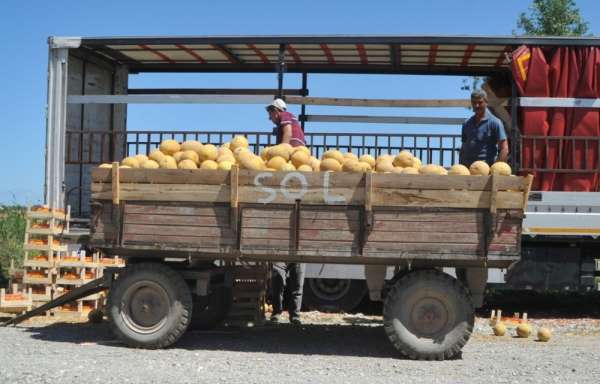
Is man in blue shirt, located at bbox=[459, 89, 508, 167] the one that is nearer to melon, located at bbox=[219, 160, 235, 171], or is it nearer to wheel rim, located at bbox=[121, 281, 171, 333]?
melon, located at bbox=[219, 160, 235, 171]

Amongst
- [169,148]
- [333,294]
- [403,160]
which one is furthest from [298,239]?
[333,294]

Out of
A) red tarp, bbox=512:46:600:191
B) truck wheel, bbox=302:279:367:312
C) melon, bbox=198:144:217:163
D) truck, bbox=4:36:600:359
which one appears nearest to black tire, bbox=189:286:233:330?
truck, bbox=4:36:600:359

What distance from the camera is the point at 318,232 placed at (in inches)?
263

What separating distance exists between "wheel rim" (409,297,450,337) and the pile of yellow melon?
1.20m

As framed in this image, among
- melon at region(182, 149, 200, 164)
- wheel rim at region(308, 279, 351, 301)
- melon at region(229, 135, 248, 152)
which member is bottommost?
wheel rim at region(308, 279, 351, 301)

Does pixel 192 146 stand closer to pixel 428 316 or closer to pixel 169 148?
pixel 169 148

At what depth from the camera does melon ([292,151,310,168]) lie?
7.09 metres

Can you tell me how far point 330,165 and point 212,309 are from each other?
229cm

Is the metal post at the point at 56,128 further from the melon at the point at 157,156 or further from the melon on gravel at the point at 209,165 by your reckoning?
the melon on gravel at the point at 209,165

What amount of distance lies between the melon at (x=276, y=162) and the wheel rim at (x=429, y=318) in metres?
1.79

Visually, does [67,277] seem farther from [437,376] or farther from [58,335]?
[437,376]

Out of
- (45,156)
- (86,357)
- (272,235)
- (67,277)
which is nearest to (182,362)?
(86,357)

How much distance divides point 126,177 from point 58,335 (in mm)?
1942

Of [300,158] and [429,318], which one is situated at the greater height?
[300,158]
